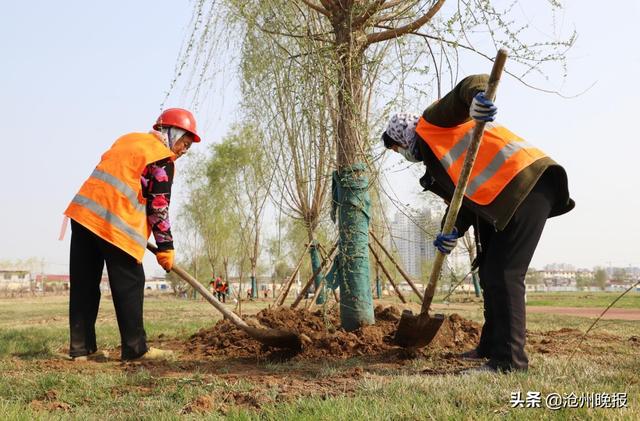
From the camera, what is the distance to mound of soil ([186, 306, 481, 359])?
14.2ft

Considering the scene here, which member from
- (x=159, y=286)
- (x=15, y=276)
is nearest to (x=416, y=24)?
(x=15, y=276)

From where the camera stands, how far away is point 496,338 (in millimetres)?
3303

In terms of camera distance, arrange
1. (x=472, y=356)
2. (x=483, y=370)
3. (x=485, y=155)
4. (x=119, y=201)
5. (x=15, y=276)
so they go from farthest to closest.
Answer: (x=15, y=276) < (x=119, y=201) < (x=472, y=356) < (x=485, y=155) < (x=483, y=370)

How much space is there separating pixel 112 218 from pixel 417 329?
7.89 feet

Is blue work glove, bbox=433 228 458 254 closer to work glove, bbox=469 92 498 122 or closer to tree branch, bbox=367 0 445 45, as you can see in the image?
work glove, bbox=469 92 498 122

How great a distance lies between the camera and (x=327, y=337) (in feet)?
14.7

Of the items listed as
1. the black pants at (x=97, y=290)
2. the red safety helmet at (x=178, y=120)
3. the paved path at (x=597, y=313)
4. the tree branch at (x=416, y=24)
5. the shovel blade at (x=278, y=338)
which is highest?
the tree branch at (x=416, y=24)

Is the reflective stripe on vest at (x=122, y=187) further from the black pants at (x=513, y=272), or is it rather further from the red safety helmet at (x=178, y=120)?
the black pants at (x=513, y=272)

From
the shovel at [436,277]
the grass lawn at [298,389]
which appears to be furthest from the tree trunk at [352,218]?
the grass lawn at [298,389]

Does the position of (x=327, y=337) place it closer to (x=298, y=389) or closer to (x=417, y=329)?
(x=417, y=329)

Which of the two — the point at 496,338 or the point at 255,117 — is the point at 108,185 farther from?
the point at 255,117

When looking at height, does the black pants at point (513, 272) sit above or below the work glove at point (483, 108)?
below

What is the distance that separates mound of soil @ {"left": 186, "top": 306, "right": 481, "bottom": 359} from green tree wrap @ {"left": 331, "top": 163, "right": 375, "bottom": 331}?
0.18m

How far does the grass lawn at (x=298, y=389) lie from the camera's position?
2.28 meters
